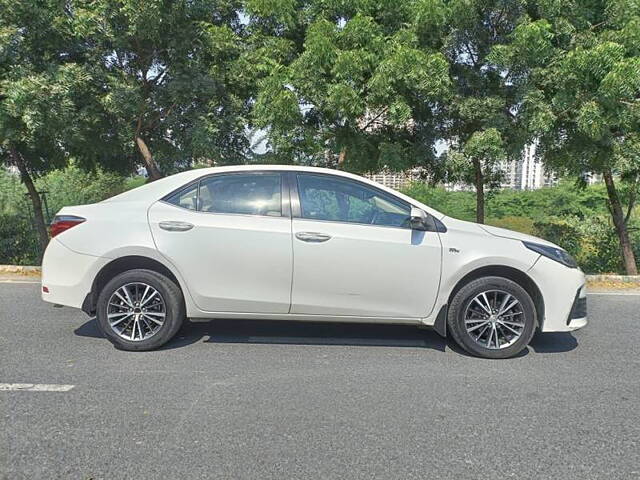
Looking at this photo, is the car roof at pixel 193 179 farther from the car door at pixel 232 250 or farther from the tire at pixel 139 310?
the tire at pixel 139 310

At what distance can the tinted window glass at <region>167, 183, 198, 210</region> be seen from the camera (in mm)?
4348

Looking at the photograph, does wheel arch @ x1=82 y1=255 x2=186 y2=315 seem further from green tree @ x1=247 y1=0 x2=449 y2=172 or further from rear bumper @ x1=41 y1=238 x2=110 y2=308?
green tree @ x1=247 y1=0 x2=449 y2=172

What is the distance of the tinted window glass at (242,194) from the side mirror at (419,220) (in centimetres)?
119

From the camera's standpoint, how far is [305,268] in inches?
163

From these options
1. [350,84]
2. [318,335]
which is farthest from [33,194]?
[318,335]

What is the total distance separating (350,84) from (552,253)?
4.48m

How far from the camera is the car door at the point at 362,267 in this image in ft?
13.6

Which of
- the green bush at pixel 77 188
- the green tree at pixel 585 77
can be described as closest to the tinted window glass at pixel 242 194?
the green tree at pixel 585 77

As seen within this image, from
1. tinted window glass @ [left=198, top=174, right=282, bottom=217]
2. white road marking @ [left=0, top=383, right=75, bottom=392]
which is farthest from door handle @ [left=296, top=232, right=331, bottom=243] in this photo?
white road marking @ [left=0, top=383, right=75, bottom=392]

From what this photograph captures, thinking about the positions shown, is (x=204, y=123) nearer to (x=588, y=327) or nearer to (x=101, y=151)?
(x=101, y=151)

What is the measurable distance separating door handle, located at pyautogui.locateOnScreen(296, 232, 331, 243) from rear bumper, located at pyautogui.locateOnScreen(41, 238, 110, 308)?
176 centimetres

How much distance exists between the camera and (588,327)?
5.34 metres

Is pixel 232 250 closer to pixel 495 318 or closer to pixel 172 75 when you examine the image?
pixel 495 318

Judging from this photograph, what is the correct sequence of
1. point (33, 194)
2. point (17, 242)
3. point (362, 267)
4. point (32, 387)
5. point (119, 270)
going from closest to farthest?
point (32, 387) < point (362, 267) < point (119, 270) < point (33, 194) < point (17, 242)
